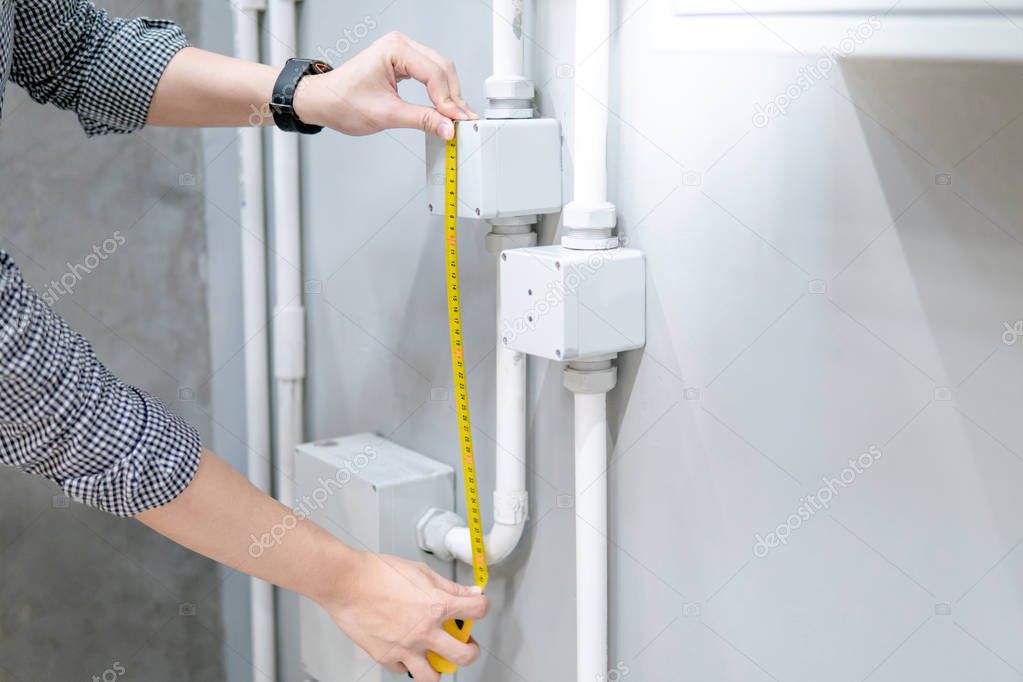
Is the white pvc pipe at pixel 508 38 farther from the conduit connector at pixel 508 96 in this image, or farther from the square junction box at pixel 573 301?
the square junction box at pixel 573 301

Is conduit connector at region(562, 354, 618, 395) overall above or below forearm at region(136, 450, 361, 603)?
above

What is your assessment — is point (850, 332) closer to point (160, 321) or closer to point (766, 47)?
point (766, 47)

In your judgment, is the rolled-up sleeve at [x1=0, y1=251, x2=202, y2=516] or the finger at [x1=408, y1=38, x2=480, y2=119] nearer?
the rolled-up sleeve at [x1=0, y1=251, x2=202, y2=516]

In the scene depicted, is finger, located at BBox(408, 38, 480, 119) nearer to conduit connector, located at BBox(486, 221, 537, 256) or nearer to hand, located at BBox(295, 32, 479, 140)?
hand, located at BBox(295, 32, 479, 140)

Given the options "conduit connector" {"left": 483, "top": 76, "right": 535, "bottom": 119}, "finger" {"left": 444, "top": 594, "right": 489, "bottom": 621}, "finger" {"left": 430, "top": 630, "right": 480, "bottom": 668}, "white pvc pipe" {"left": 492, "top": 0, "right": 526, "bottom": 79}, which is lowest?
"finger" {"left": 430, "top": 630, "right": 480, "bottom": 668}

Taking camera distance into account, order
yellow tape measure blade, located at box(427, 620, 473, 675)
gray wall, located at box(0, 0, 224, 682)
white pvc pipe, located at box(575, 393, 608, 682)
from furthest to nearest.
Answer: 1. gray wall, located at box(0, 0, 224, 682)
2. white pvc pipe, located at box(575, 393, 608, 682)
3. yellow tape measure blade, located at box(427, 620, 473, 675)

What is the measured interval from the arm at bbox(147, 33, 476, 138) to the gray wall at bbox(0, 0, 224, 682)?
1.25 ft

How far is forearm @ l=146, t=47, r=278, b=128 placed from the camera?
1209 millimetres

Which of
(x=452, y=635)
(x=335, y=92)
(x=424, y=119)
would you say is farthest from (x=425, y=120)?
(x=452, y=635)

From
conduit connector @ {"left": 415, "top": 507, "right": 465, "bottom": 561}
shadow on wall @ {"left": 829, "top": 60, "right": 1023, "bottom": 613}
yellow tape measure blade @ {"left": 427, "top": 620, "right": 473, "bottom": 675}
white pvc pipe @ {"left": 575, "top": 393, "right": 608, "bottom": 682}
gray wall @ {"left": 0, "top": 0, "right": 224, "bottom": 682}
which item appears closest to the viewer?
shadow on wall @ {"left": 829, "top": 60, "right": 1023, "bottom": 613}

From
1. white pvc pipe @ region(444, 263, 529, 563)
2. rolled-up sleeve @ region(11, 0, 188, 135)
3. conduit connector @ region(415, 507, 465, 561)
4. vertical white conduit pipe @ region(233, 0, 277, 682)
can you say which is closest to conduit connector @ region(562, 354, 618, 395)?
white pvc pipe @ region(444, 263, 529, 563)

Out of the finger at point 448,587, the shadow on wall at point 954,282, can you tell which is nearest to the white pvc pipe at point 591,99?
the shadow on wall at point 954,282

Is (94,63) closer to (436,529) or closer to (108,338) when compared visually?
(108,338)

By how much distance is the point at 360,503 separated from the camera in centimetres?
144
